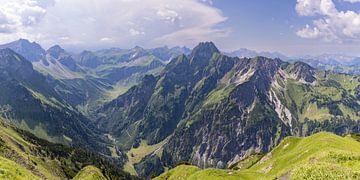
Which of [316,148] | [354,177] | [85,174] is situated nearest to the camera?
[354,177]

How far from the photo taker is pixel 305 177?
4884 centimetres

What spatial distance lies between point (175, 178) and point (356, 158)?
435 ft

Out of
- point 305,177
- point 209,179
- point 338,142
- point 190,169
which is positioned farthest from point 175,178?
point 305,177

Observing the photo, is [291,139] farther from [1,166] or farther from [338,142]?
[1,166]

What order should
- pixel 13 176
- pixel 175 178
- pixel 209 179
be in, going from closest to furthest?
pixel 13 176, pixel 209 179, pixel 175 178

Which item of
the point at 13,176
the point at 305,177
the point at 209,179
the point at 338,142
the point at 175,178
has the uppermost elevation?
the point at 305,177

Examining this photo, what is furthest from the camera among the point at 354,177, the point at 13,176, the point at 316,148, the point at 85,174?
the point at 85,174

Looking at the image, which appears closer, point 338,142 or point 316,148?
point 316,148

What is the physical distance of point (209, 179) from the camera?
430 feet

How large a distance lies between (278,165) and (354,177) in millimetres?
90083

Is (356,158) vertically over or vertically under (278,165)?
over

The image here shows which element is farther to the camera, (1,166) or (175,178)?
(175,178)

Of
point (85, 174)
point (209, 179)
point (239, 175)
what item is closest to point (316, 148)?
point (239, 175)

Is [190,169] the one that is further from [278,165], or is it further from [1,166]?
[1,166]
